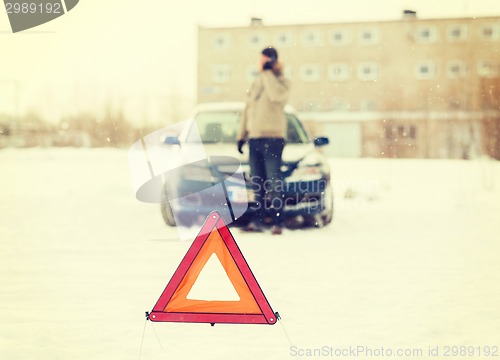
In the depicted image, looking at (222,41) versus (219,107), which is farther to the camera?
(222,41)

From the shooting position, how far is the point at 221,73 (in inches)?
923

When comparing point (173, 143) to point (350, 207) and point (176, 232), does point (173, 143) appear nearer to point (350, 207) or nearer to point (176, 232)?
point (176, 232)

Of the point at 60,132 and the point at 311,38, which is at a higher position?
the point at 311,38

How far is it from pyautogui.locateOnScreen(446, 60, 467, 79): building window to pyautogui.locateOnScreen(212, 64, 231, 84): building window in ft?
29.5

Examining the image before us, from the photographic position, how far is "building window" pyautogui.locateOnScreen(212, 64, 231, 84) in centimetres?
2297

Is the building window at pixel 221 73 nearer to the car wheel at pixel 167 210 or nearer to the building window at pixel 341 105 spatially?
the building window at pixel 341 105

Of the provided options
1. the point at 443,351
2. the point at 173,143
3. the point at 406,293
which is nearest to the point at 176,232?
the point at 173,143

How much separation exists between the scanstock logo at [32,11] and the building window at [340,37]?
21320 millimetres

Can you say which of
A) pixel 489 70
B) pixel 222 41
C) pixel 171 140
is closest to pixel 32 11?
pixel 171 140

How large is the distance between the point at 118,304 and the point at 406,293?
5.75 ft

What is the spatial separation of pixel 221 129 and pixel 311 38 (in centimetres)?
1919

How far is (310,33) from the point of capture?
23750mm

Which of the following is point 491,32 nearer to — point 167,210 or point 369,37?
point 369,37

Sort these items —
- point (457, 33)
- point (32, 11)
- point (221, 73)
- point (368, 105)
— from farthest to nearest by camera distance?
point (368, 105) < point (221, 73) < point (457, 33) < point (32, 11)
